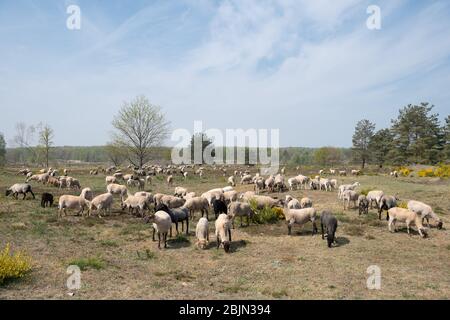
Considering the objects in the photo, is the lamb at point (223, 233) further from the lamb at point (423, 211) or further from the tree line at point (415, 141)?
the tree line at point (415, 141)

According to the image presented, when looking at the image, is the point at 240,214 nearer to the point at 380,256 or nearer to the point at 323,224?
the point at 323,224

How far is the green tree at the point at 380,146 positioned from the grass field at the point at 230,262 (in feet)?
178

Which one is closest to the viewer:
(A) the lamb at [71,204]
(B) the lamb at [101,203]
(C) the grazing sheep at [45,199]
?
(A) the lamb at [71,204]

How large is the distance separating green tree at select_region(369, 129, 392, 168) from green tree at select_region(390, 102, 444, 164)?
10.6 ft

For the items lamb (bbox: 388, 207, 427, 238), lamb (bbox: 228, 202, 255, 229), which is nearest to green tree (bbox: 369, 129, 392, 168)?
lamb (bbox: 388, 207, 427, 238)

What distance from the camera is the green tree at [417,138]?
5922cm

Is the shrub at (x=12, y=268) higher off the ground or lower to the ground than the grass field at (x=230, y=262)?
higher

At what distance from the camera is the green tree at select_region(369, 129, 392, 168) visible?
220 feet

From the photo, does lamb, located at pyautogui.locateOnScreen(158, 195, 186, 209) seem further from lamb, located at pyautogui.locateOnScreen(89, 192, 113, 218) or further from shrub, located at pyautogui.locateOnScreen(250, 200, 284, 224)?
shrub, located at pyautogui.locateOnScreen(250, 200, 284, 224)

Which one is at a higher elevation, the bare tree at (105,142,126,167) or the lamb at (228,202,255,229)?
the bare tree at (105,142,126,167)

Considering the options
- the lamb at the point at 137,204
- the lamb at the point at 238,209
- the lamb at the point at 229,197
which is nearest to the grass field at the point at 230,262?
the lamb at the point at 238,209

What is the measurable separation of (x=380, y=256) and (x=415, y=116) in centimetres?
5980

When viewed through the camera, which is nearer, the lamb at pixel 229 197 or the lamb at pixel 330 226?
the lamb at pixel 330 226

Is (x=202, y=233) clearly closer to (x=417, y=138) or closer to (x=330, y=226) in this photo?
(x=330, y=226)
